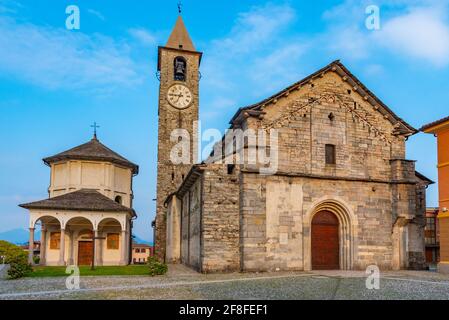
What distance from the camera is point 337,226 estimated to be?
2131 centimetres

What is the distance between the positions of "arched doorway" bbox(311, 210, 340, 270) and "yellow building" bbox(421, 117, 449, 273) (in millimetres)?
4844

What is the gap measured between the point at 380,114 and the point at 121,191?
21506 millimetres

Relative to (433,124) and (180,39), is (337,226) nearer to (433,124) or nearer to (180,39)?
(433,124)

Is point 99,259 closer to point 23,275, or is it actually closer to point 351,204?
point 23,275

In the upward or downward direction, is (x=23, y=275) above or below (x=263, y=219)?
below

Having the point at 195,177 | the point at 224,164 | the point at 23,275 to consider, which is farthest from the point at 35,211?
the point at 224,164

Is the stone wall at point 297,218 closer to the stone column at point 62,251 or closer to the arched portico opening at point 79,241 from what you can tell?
the stone column at point 62,251

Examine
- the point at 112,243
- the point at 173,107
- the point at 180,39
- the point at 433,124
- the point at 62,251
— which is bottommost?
the point at 62,251

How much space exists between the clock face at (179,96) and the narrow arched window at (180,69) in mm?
1066

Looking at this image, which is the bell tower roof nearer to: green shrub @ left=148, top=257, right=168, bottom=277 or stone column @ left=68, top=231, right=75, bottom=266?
stone column @ left=68, top=231, right=75, bottom=266

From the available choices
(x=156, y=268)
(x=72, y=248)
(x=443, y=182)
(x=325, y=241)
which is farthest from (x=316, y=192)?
(x=72, y=248)

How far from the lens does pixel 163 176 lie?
3231 cm

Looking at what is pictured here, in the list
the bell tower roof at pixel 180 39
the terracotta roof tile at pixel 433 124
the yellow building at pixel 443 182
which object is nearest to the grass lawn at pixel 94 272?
the yellow building at pixel 443 182

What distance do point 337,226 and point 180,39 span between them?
2224 cm
